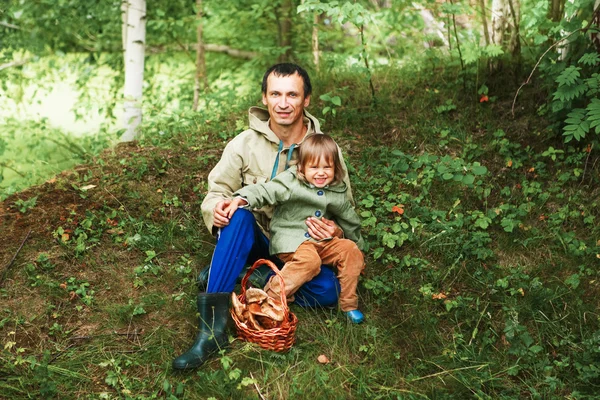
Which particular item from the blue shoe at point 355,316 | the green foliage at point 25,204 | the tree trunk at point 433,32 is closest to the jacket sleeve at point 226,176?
the blue shoe at point 355,316

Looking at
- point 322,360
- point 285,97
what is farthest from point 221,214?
point 322,360

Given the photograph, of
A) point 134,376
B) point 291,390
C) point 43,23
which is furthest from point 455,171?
point 43,23

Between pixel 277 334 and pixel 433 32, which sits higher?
pixel 433 32

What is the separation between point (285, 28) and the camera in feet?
23.5

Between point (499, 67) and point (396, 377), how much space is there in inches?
150

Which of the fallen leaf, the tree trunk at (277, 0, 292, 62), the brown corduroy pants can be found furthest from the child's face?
the tree trunk at (277, 0, 292, 62)

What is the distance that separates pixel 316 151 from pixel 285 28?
164 inches

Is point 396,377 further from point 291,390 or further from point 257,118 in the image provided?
point 257,118

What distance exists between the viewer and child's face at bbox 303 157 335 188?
11.5 feet

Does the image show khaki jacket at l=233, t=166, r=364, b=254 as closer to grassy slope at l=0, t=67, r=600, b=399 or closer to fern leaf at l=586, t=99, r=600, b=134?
grassy slope at l=0, t=67, r=600, b=399

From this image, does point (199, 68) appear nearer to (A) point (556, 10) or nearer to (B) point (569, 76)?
(A) point (556, 10)

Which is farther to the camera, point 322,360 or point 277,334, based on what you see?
point 322,360

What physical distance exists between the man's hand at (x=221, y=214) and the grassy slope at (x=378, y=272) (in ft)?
2.22

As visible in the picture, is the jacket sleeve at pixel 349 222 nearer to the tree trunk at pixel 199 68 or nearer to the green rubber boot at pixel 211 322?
the green rubber boot at pixel 211 322
